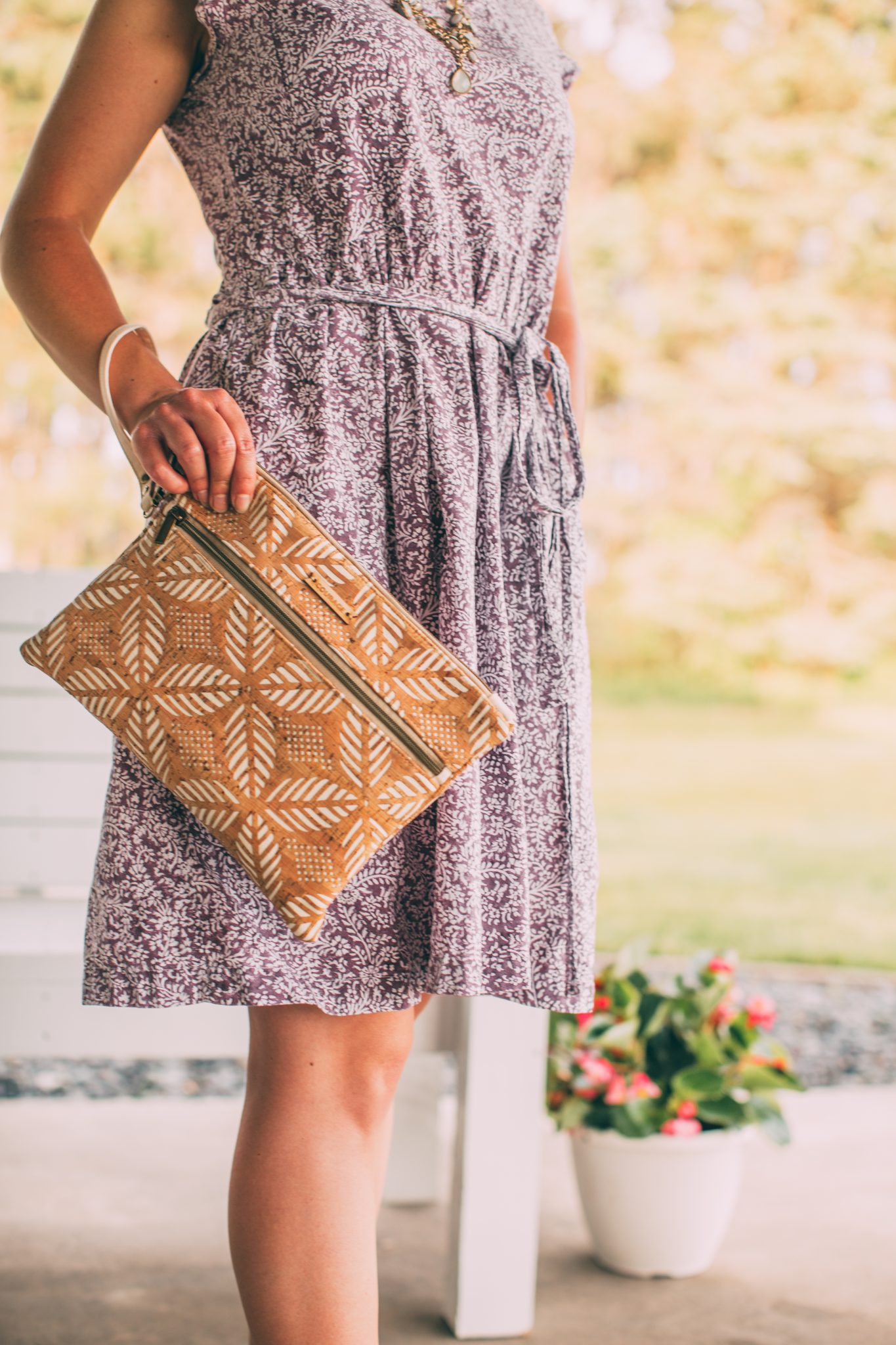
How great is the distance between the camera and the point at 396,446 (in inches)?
40.7

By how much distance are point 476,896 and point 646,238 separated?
27.0ft

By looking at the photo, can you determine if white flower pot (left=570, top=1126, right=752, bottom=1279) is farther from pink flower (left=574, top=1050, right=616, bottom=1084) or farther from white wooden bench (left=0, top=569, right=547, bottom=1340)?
white wooden bench (left=0, top=569, right=547, bottom=1340)

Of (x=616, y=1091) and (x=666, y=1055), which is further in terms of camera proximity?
(x=666, y=1055)

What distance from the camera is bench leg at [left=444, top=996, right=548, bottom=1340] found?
1689mm

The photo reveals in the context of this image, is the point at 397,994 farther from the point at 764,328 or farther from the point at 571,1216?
the point at 764,328

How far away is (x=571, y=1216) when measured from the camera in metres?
2.13

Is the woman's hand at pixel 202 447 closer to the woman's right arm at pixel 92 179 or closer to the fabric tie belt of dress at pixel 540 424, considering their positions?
the woman's right arm at pixel 92 179

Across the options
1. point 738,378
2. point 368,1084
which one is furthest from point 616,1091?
point 738,378

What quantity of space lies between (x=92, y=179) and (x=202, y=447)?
0.91ft

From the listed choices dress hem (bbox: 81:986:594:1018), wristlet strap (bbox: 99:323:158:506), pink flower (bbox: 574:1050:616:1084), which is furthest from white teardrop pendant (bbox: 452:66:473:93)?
pink flower (bbox: 574:1050:616:1084)

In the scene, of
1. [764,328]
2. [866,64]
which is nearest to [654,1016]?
[764,328]

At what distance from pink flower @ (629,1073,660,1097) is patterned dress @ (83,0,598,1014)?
813mm

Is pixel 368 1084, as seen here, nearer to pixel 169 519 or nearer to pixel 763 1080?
pixel 169 519

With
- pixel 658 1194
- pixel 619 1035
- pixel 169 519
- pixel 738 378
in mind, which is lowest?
pixel 658 1194
